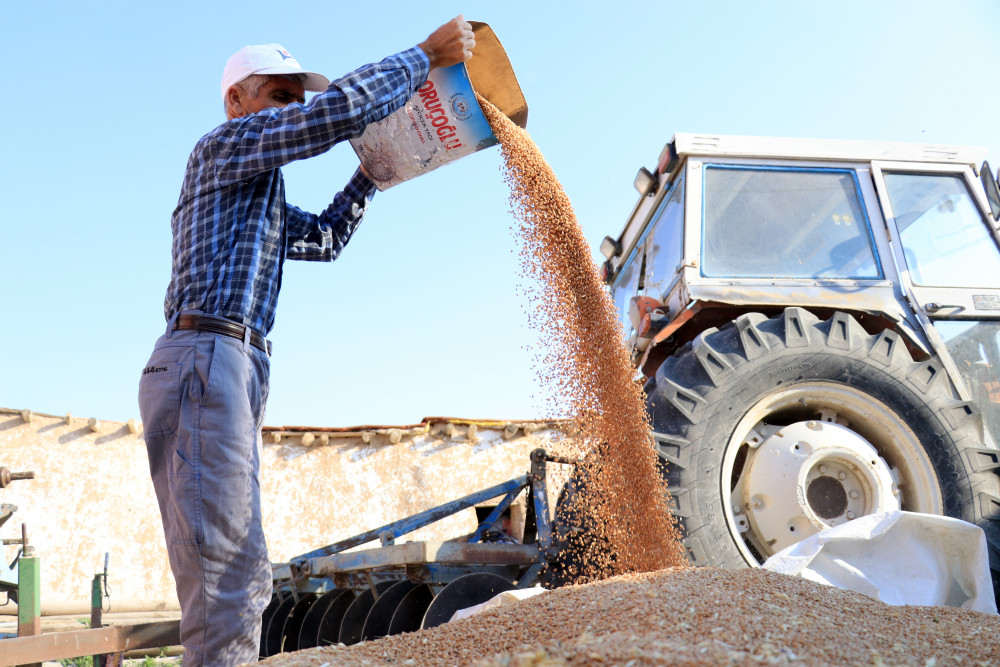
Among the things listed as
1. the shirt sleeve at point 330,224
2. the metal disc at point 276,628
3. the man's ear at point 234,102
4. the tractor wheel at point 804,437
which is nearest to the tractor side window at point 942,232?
the tractor wheel at point 804,437

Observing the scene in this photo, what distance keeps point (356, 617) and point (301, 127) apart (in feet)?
7.55

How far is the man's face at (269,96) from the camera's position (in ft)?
7.44

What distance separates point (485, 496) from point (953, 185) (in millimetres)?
2775

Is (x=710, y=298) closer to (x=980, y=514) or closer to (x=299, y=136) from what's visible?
(x=980, y=514)

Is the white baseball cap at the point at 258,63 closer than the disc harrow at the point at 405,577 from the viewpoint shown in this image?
Yes

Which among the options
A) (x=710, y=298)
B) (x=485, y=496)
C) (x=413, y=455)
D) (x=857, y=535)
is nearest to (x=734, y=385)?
(x=710, y=298)

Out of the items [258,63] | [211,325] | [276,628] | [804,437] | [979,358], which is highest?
[258,63]

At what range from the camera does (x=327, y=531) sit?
7.27 metres

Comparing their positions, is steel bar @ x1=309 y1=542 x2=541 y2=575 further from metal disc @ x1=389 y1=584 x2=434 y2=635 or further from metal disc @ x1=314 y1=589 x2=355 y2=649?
metal disc @ x1=314 y1=589 x2=355 y2=649

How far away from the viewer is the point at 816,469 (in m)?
2.83

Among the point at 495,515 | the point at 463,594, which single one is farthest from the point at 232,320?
the point at 495,515

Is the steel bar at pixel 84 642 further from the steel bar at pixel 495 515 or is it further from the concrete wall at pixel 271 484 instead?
the concrete wall at pixel 271 484

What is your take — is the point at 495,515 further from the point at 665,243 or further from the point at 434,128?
the point at 434,128

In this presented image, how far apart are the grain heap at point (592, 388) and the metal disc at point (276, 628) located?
182 centimetres
